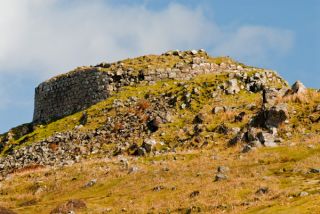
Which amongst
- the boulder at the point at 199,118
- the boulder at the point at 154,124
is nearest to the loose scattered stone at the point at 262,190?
the boulder at the point at 199,118

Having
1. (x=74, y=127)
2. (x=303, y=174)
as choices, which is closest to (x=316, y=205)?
(x=303, y=174)

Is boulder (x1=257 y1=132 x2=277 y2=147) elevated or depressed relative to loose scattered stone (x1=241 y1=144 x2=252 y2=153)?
elevated

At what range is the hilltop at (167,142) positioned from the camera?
98.3 ft

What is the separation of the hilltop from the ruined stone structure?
0.15 m

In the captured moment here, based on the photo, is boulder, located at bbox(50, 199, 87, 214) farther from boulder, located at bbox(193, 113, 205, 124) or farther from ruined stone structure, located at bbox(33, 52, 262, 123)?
ruined stone structure, located at bbox(33, 52, 262, 123)

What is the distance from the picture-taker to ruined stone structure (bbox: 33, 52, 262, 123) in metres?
69.7

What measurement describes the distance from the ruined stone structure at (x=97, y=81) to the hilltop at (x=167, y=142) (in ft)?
0.50

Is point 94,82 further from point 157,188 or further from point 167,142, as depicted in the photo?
point 157,188

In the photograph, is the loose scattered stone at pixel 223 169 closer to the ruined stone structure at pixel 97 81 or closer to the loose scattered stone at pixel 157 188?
the loose scattered stone at pixel 157 188

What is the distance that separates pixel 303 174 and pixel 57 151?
33047mm

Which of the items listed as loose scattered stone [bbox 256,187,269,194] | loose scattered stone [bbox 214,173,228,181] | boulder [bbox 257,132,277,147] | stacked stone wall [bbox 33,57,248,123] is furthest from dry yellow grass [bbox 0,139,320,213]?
stacked stone wall [bbox 33,57,248,123]

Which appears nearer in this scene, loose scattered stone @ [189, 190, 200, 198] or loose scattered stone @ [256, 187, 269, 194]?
loose scattered stone @ [256, 187, 269, 194]

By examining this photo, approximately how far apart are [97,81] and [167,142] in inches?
942

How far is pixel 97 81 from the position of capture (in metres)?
71.0
